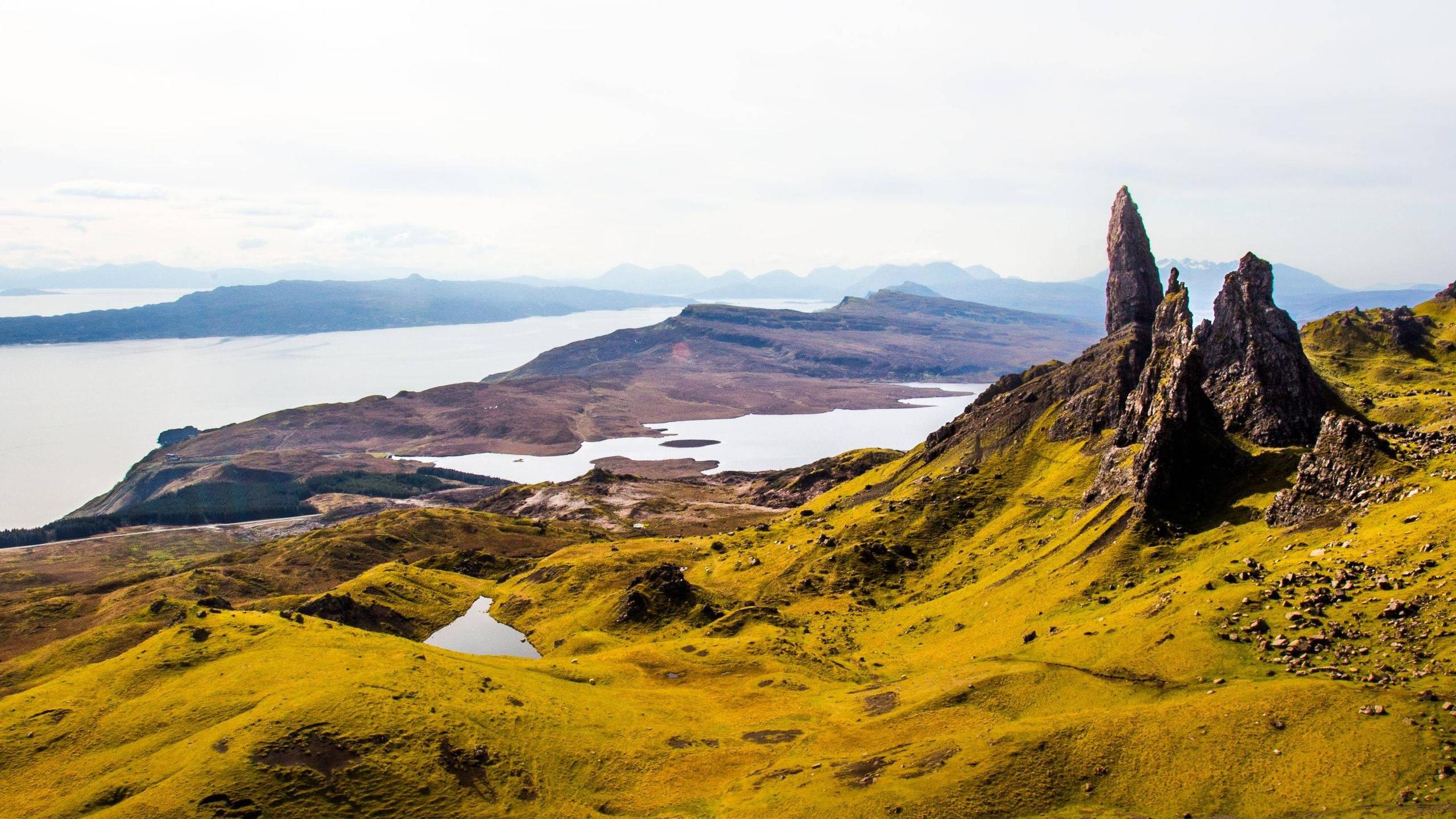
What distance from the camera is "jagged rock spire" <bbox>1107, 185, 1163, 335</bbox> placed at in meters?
154


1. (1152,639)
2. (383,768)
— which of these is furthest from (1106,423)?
(383,768)

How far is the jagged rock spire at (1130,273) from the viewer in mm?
153500

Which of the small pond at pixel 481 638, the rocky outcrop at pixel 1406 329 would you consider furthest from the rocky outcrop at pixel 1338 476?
the rocky outcrop at pixel 1406 329

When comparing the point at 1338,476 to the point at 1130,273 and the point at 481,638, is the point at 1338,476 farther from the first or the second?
the point at 481,638

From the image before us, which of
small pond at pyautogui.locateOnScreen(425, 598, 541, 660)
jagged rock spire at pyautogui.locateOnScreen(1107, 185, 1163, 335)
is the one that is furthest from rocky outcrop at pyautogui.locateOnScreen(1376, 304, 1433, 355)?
small pond at pyautogui.locateOnScreen(425, 598, 541, 660)

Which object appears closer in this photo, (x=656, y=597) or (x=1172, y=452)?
(x=1172, y=452)

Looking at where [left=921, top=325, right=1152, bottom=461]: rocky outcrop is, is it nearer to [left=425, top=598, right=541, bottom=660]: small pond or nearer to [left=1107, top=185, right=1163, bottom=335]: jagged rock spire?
[left=1107, top=185, right=1163, bottom=335]: jagged rock spire

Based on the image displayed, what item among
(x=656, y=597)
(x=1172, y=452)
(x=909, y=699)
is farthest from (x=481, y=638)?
(x=1172, y=452)

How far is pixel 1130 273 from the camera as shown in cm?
15500

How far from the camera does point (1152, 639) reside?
61.2m

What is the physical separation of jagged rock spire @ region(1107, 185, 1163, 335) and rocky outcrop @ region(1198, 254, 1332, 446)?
36214 mm

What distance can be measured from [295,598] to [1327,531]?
128 meters

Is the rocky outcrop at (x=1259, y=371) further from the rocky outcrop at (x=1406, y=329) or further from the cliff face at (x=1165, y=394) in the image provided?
the rocky outcrop at (x=1406, y=329)

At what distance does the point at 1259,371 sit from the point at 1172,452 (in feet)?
85.3
